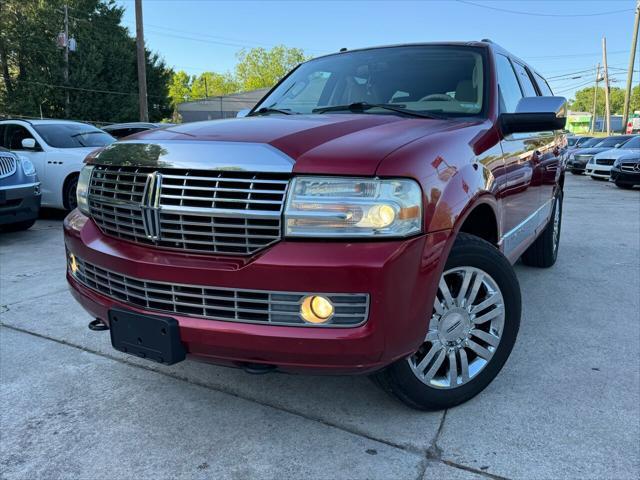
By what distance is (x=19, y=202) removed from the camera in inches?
249

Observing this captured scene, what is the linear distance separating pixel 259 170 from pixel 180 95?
98.6 m

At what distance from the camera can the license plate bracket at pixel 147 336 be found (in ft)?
6.53

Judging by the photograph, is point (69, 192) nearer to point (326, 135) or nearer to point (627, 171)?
point (326, 135)

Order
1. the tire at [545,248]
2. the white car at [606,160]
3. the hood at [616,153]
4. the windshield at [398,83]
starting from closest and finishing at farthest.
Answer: the windshield at [398,83] < the tire at [545,248] < the hood at [616,153] < the white car at [606,160]

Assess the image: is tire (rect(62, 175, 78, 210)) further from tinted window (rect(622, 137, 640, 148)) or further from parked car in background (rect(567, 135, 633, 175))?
parked car in background (rect(567, 135, 633, 175))

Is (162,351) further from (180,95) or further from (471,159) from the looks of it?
(180,95)

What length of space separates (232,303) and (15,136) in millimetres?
8202

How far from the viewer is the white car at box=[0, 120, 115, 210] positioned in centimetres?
782

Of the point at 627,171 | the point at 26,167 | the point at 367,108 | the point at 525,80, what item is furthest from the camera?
the point at 627,171

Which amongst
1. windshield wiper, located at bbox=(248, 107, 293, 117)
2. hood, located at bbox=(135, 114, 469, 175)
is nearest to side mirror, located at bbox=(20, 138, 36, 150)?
windshield wiper, located at bbox=(248, 107, 293, 117)

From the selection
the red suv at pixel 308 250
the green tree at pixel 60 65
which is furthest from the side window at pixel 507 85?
the green tree at pixel 60 65

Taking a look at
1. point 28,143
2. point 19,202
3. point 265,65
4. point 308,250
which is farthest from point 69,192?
point 265,65

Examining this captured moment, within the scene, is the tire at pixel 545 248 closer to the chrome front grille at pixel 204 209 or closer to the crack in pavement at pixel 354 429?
the crack in pavement at pixel 354 429

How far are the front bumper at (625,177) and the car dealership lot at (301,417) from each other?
11.8m
